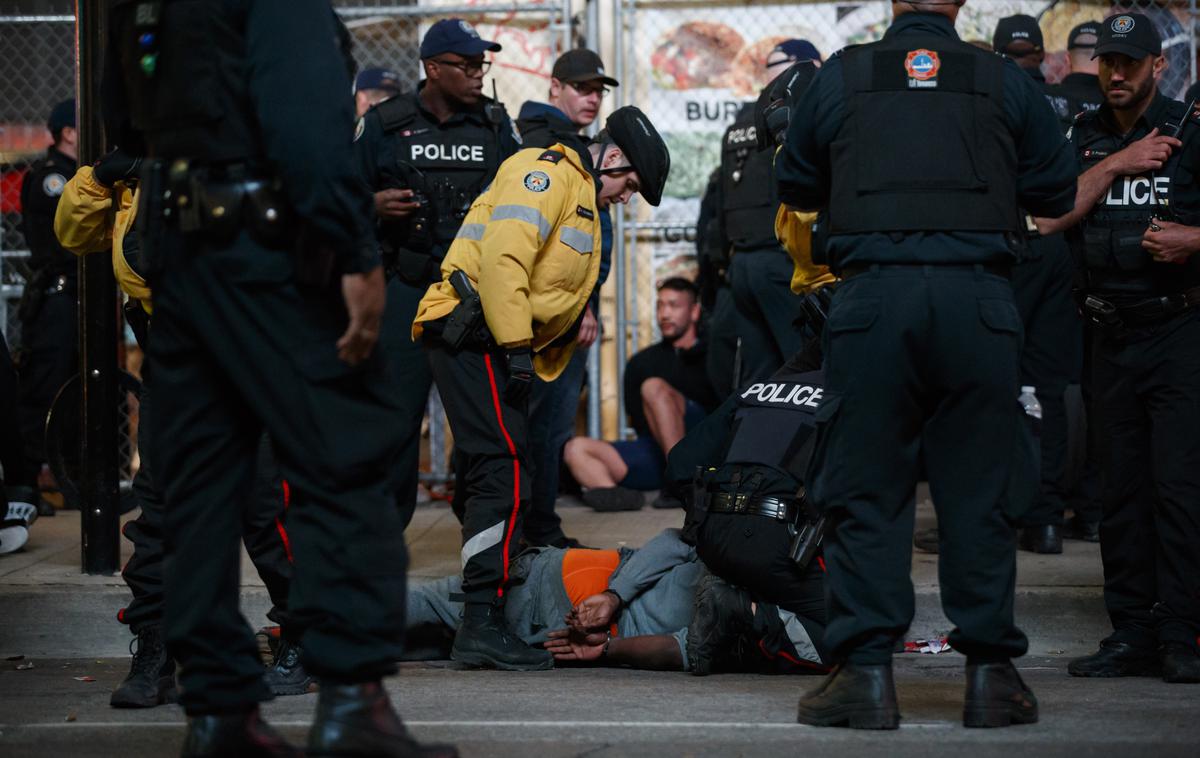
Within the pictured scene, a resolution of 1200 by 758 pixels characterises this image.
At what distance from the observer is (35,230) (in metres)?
8.91

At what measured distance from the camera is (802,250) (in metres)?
6.68

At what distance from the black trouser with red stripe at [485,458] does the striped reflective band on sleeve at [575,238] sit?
508mm

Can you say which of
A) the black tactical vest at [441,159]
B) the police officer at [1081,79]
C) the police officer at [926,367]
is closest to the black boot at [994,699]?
the police officer at [926,367]

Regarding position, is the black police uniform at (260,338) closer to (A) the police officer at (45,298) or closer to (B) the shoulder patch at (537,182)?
(B) the shoulder patch at (537,182)

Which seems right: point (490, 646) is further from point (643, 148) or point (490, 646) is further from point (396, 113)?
point (396, 113)

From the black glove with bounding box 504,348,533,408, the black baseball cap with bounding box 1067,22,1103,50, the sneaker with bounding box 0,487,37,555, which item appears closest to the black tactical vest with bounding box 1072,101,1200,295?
the black glove with bounding box 504,348,533,408

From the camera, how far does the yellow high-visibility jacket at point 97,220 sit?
17.3 ft

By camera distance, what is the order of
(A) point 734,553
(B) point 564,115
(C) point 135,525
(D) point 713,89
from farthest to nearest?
(D) point 713,89, (B) point 564,115, (A) point 734,553, (C) point 135,525

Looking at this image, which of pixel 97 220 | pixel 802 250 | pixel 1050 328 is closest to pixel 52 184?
pixel 97 220

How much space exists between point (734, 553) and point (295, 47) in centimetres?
264

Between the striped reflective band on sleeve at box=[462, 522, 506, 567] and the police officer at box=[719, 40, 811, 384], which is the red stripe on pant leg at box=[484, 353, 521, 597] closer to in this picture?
the striped reflective band on sleeve at box=[462, 522, 506, 567]

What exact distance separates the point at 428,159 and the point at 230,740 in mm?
3545

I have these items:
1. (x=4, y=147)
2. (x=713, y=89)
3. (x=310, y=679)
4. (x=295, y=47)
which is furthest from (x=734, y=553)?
(x=4, y=147)

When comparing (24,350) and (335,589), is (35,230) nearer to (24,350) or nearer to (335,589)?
(24,350)
